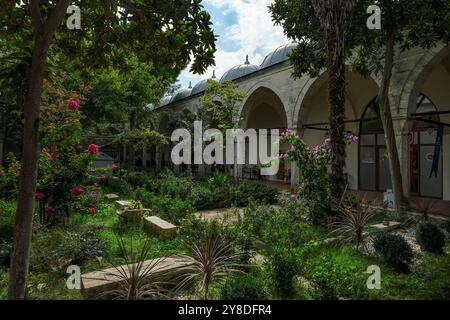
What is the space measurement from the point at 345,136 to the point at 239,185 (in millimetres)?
5899

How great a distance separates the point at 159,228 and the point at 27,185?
176 inches

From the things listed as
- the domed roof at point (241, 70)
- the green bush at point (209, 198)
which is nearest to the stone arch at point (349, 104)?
the green bush at point (209, 198)

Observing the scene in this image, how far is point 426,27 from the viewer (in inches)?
278

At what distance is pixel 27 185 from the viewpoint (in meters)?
2.53

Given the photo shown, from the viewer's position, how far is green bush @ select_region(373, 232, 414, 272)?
187 inches

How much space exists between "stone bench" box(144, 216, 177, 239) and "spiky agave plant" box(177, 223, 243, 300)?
6.07 ft

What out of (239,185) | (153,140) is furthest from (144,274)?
(153,140)

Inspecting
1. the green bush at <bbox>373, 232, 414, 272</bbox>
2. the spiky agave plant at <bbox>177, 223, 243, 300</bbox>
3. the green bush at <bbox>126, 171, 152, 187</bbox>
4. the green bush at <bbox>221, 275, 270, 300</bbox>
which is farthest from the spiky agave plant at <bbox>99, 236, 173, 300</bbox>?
the green bush at <bbox>126, 171, 152, 187</bbox>

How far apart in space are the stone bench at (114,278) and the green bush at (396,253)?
3274mm

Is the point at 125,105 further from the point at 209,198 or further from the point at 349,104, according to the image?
the point at 349,104

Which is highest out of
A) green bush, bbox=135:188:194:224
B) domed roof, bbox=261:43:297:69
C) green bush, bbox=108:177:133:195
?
domed roof, bbox=261:43:297:69

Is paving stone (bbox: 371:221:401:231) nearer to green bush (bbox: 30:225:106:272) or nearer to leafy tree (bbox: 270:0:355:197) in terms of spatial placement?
leafy tree (bbox: 270:0:355:197)

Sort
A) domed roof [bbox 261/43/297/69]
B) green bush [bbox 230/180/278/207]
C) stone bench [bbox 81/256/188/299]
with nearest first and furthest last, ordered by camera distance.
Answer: stone bench [bbox 81/256/188/299], green bush [bbox 230/180/278/207], domed roof [bbox 261/43/297/69]
